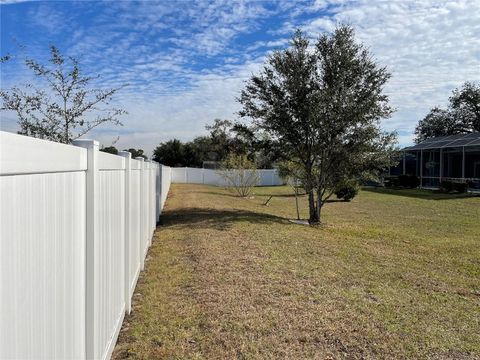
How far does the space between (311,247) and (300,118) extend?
577 centimetres

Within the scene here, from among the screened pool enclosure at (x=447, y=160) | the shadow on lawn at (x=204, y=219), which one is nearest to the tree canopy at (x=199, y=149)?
the screened pool enclosure at (x=447, y=160)

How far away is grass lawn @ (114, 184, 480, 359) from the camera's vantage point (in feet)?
13.3

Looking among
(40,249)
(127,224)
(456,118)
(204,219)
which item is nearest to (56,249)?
(40,249)

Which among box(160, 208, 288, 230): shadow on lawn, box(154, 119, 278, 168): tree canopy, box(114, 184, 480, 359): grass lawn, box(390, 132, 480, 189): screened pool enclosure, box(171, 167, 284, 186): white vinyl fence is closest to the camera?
box(114, 184, 480, 359): grass lawn

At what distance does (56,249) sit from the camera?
6.06 feet

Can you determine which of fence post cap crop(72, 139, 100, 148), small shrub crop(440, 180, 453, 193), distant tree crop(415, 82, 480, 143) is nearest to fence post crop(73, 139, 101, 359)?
fence post cap crop(72, 139, 100, 148)

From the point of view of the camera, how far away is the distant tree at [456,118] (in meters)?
51.4

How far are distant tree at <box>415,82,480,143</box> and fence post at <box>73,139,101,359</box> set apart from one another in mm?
55965

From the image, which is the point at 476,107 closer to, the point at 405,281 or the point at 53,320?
the point at 405,281

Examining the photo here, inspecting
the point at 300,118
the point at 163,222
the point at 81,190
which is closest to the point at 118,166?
the point at 81,190

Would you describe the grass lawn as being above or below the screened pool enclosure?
below

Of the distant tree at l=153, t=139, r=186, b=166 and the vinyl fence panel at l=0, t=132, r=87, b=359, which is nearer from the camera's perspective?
the vinyl fence panel at l=0, t=132, r=87, b=359

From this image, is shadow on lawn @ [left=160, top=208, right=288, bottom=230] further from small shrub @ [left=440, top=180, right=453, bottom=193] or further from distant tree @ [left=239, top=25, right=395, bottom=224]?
small shrub @ [left=440, top=180, right=453, bottom=193]

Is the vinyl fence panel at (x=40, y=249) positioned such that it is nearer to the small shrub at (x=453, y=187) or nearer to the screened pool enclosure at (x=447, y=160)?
the small shrub at (x=453, y=187)
